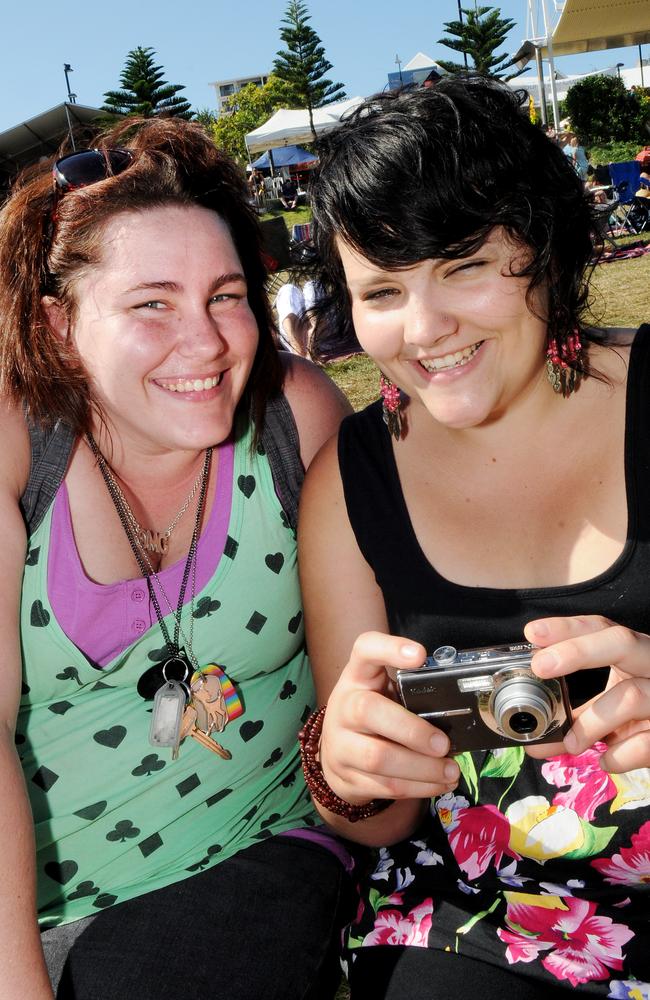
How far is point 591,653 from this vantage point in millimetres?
1305

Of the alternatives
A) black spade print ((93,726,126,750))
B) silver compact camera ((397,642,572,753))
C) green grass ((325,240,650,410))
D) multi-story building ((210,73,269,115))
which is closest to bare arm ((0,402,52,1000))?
black spade print ((93,726,126,750))

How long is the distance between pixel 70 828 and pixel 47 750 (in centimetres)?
19

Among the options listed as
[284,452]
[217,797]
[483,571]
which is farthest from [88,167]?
[217,797]

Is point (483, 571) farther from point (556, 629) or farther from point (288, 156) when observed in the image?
point (288, 156)

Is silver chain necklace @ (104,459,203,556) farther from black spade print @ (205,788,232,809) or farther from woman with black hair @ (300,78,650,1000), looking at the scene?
black spade print @ (205,788,232,809)

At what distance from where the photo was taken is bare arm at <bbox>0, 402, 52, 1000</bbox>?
1.55m

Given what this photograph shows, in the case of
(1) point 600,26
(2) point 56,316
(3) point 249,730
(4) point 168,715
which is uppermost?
(1) point 600,26

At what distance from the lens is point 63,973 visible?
1.76 meters

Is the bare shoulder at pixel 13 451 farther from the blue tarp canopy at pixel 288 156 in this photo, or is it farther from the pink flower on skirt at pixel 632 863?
the blue tarp canopy at pixel 288 156

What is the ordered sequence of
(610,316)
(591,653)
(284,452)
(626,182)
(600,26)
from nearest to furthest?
(591,653) < (284,452) < (610,316) < (626,182) < (600,26)

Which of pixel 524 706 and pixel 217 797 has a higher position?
pixel 524 706

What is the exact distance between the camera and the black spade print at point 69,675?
6.43ft

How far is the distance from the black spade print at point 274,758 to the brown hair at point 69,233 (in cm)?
81

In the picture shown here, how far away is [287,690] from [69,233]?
1.21m
